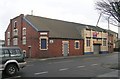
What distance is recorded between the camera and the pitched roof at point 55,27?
126 feet

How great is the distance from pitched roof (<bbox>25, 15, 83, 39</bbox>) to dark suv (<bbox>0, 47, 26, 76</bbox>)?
21.8 meters

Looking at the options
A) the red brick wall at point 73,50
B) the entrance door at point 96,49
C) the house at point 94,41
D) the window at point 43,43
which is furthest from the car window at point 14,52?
the entrance door at point 96,49

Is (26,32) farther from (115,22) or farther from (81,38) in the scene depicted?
(115,22)

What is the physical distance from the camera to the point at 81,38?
4497cm

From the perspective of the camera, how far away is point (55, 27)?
42062 mm

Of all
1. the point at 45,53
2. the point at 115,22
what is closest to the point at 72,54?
the point at 45,53

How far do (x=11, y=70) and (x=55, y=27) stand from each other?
28.4 m

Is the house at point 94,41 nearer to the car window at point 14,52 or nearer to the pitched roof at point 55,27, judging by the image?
the pitched roof at point 55,27

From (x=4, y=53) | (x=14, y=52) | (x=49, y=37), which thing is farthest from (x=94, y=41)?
(x=4, y=53)

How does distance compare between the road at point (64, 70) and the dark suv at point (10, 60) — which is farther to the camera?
the road at point (64, 70)

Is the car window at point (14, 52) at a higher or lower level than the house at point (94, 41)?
lower

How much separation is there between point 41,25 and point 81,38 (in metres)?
9.74

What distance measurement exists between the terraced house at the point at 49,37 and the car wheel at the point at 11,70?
68.5 feet

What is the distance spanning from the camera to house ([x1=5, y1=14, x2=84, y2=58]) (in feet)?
118
